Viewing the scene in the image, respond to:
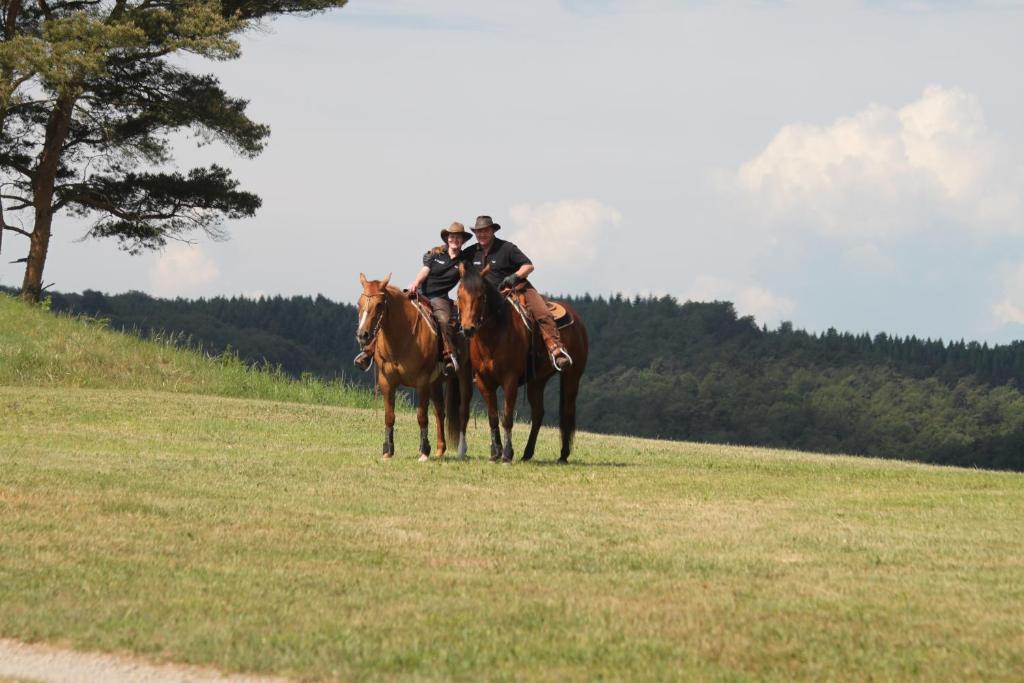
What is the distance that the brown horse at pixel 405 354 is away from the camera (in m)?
16.7

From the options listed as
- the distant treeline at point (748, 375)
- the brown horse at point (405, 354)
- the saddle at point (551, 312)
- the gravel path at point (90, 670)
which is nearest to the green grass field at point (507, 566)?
the gravel path at point (90, 670)

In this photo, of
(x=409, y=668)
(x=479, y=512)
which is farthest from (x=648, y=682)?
(x=479, y=512)

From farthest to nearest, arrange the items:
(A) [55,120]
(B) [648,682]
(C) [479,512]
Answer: (A) [55,120] < (C) [479,512] < (B) [648,682]

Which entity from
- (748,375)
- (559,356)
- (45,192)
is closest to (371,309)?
(559,356)

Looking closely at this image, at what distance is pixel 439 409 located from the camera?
60.7ft

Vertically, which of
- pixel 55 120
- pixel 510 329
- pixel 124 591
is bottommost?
pixel 124 591

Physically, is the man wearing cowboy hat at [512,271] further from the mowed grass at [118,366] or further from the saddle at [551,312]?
the mowed grass at [118,366]

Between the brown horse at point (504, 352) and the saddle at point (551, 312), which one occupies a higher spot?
the saddle at point (551, 312)

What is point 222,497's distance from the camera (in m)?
13.8

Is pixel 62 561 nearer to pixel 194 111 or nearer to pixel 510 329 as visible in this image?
pixel 510 329

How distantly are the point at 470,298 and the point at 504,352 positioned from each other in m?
1.23

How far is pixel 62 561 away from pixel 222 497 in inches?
145

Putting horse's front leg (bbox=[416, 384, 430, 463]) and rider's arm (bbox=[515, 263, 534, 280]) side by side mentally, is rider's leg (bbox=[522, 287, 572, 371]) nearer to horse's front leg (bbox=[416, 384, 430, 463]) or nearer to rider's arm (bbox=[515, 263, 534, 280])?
rider's arm (bbox=[515, 263, 534, 280])

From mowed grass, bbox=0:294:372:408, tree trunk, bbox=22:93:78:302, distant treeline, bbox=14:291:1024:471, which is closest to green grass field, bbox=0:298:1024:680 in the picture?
mowed grass, bbox=0:294:372:408
